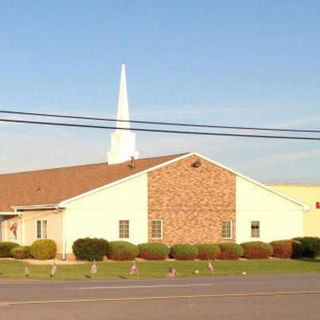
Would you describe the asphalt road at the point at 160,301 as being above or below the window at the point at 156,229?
below

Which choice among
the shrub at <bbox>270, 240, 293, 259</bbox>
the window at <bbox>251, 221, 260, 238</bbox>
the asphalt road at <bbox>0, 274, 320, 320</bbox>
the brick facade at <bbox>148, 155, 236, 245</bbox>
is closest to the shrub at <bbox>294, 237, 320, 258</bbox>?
the shrub at <bbox>270, 240, 293, 259</bbox>

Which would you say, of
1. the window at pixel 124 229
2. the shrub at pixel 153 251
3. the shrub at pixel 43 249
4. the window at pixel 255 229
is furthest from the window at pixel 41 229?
the window at pixel 255 229

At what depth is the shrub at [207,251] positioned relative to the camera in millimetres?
43812

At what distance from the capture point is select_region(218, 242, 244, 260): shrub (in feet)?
146

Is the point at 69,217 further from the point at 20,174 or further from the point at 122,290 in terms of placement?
the point at 122,290

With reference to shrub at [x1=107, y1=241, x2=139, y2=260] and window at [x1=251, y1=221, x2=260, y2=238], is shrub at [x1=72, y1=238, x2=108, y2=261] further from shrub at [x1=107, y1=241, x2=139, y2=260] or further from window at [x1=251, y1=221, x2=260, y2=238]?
window at [x1=251, y1=221, x2=260, y2=238]

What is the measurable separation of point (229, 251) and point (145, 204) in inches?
209

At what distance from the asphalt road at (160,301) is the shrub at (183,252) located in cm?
Answer: 1877

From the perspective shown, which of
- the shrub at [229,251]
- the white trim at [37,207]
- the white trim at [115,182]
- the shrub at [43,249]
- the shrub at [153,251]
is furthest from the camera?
the shrub at [229,251]

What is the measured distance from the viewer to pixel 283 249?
153ft

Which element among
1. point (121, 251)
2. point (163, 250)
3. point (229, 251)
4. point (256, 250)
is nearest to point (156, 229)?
A: point (163, 250)

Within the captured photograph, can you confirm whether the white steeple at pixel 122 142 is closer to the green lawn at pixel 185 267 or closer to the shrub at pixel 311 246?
the green lawn at pixel 185 267

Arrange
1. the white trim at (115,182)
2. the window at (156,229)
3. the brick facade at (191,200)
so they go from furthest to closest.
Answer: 1. the brick facade at (191,200)
2. the window at (156,229)
3. the white trim at (115,182)

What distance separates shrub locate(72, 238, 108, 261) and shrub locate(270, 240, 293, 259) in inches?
436
